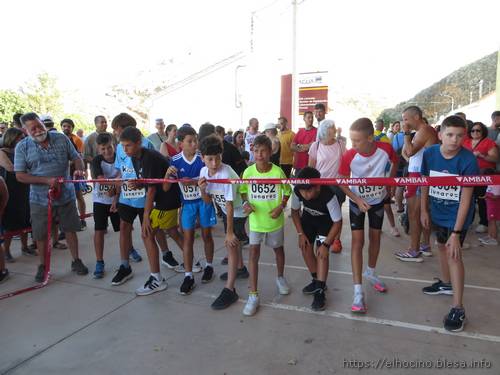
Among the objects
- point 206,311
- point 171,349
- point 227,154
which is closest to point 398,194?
point 227,154

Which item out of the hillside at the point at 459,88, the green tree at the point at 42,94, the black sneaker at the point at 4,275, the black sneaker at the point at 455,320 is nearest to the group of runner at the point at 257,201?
the black sneaker at the point at 455,320

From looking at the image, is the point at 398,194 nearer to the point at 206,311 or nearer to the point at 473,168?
the point at 473,168

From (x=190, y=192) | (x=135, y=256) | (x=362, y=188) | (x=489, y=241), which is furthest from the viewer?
(x=489, y=241)

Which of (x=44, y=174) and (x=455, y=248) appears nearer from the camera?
(x=455, y=248)

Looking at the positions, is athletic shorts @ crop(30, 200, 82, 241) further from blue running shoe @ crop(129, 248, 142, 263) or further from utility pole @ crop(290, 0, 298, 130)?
utility pole @ crop(290, 0, 298, 130)

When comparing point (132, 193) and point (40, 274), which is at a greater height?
point (132, 193)

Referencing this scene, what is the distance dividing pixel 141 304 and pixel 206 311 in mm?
713

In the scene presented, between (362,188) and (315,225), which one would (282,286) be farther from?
(362,188)

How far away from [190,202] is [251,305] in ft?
4.23

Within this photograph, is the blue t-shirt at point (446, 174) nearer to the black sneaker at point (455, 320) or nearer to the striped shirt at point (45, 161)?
the black sneaker at point (455, 320)

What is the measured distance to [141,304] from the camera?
11.7 ft

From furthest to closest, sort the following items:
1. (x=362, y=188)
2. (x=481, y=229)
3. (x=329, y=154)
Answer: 1. (x=481, y=229)
2. (x=329, y=154)
3. (x=362, y=188)

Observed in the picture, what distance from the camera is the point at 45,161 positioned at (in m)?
4.26

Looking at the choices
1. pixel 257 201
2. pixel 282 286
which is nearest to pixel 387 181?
pixel 257 201
